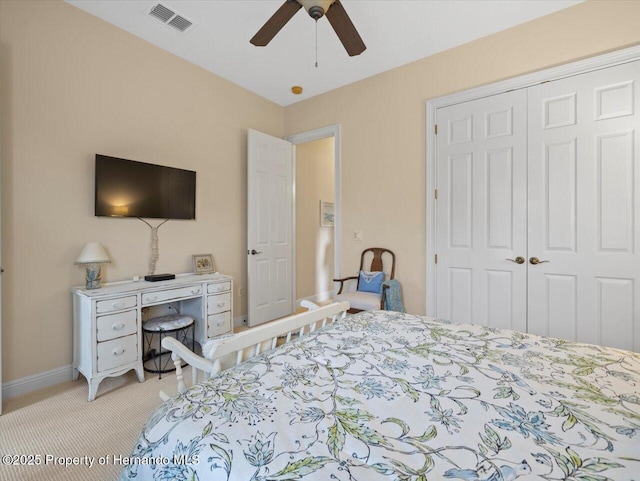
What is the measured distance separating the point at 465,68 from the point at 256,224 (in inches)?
108

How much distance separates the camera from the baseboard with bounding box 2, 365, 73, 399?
2.19m

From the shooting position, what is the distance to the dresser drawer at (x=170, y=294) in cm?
249

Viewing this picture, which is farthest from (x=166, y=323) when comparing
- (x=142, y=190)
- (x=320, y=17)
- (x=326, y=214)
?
(x=326, y=214)

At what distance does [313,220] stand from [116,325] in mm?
3361

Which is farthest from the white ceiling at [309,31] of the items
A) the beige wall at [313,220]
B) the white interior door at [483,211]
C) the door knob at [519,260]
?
the door knob at [519,260]

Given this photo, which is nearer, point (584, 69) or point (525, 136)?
point (584, 69)

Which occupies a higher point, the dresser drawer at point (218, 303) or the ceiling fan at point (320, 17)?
the ceiling fan at point (320, 17)

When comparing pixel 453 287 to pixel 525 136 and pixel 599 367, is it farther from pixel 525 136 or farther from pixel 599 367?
pixel 599 367

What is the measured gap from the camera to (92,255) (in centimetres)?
239

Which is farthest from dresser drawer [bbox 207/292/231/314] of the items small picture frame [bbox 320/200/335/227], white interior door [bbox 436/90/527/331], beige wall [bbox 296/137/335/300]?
small picture frame [bbox 320/200/335/227]

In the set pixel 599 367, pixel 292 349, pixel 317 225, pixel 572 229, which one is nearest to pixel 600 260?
pixel 572 229

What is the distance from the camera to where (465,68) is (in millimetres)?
2951

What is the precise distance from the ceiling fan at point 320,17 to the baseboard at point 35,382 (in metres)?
2.91

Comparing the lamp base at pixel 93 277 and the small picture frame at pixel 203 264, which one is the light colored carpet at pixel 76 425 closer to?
the lamp base at pixel 93 277
